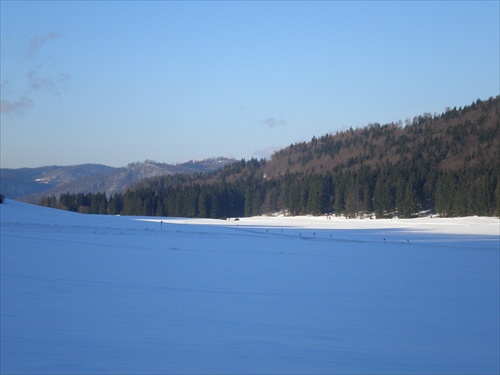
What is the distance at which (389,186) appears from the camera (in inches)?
3388

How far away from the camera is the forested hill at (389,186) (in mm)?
77375

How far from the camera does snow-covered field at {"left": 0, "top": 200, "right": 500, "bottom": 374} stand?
936 cm

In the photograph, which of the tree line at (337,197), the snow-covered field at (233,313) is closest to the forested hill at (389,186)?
the tree line at (337,197)

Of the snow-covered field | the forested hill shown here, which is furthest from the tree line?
the snow-covered field

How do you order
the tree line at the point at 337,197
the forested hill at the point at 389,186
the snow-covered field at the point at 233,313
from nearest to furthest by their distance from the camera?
the snow-covered field at the point at 233,313
the tree line at the point at 337,197
the forested hill at the point at 389,186

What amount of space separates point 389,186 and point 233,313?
77061 millimetres

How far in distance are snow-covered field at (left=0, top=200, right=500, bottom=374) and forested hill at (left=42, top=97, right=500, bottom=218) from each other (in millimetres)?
57154

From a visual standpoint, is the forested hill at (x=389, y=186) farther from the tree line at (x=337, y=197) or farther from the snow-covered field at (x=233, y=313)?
the snow-covered field at (x=233, y=313)

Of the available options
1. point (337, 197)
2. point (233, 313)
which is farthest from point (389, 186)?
point (233, 313)

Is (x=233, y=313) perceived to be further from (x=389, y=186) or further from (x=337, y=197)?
(x=337, y=197)

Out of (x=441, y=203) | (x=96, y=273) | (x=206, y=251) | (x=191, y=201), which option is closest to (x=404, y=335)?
(x=96, y=273)

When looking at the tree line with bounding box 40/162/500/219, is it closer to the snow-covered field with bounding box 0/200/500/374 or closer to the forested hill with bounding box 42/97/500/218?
the forested hill with bounding box 42/97/500/218

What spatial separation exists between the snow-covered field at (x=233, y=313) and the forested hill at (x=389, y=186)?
57.2 meters

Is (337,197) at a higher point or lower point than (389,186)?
lower
